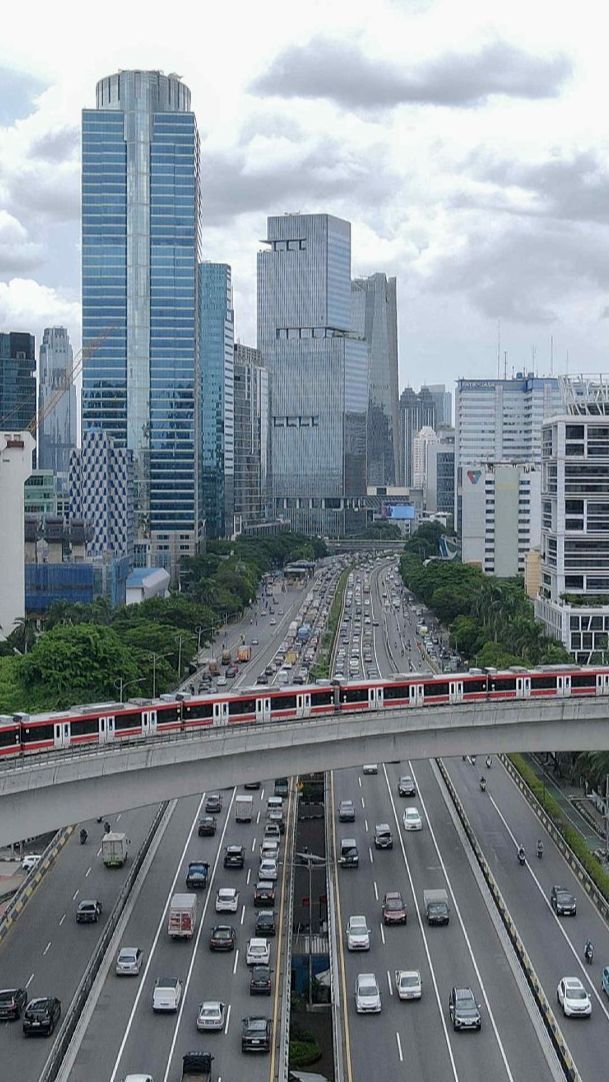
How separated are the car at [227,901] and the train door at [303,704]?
7.95 m

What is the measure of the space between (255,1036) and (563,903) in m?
16.6

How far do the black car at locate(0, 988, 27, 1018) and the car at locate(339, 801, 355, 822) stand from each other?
24.2m

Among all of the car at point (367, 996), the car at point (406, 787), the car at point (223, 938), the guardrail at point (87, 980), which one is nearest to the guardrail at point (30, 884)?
the guardrail at point (87, 980)

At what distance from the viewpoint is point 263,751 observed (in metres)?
52.9

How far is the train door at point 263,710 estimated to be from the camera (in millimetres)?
53750

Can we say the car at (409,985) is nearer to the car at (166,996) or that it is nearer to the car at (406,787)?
the car at (166,996)

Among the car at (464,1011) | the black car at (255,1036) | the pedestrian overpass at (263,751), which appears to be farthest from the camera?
the pedestrian overpass at (263,751)

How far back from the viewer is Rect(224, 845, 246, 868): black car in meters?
54.9

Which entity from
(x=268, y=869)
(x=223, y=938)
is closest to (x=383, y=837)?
(x=268, y=869)

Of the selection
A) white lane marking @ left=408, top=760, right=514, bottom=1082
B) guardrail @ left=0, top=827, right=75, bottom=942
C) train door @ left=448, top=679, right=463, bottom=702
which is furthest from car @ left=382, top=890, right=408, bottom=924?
guardrail @ left=0, top=827, right=75, bottom=942

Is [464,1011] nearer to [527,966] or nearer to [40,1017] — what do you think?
[527,966]

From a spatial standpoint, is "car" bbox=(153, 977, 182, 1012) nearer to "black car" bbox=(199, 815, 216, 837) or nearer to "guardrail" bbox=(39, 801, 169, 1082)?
"guardrail" bbox=(39, 801, 169, 1082)

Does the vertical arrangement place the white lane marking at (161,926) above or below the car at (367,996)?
below

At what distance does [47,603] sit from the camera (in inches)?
5433
